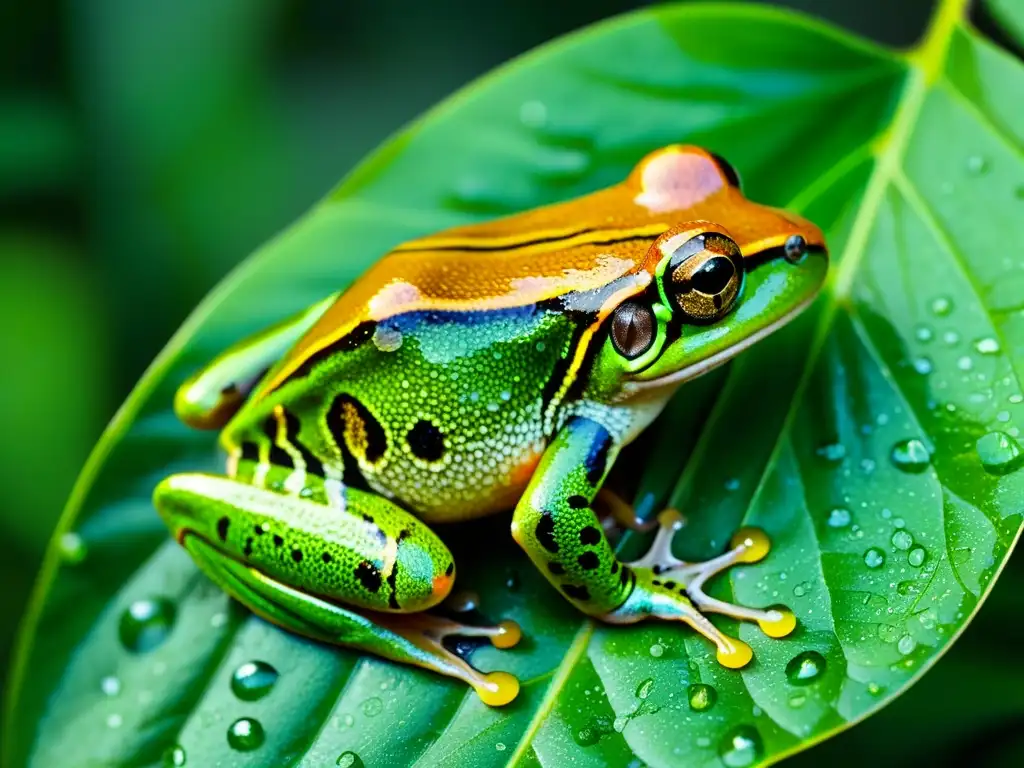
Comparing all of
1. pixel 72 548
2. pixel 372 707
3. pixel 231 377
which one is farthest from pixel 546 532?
pixel 72 548

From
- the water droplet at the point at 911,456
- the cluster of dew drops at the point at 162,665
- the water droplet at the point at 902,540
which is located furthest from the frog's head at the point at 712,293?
the cluster of dew drops at the point at 162,665

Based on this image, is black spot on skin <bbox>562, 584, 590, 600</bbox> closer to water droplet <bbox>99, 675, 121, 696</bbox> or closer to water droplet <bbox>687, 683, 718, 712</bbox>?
water droplet <bbox>687, 683, 718, 712</bbox>

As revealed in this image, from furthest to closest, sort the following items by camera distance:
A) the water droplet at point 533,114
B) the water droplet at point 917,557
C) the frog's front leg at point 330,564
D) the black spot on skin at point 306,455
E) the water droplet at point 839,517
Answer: the water droplet at point 533,114, the black spot on skin at point 306,455, the frog's front leg at point 330,564, the water droplet at point 839,517, the water droplet at point 917,557

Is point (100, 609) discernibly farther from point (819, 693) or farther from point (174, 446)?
point (819, 693)

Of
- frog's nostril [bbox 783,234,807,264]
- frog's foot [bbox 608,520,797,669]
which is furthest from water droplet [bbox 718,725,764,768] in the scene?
frog's nostril [bbox 783,234,807,264]

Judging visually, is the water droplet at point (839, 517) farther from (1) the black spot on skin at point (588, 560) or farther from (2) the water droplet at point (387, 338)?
(2) the water droplet at point (387, 338)

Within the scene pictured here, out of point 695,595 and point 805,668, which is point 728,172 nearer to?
point 695,595
